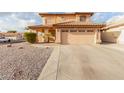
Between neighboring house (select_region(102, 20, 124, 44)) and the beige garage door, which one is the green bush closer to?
the beige garage door

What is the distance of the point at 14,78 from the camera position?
5504mm

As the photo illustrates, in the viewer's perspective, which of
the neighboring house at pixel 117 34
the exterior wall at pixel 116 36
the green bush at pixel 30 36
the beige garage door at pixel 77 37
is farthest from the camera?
the neighboring house at pixel 117 34

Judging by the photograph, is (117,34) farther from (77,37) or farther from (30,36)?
(30,36)

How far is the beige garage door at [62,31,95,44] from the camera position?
2102cm

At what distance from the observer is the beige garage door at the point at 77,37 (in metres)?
21.0

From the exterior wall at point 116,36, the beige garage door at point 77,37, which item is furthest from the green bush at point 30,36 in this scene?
the exterior wall at point 116,36

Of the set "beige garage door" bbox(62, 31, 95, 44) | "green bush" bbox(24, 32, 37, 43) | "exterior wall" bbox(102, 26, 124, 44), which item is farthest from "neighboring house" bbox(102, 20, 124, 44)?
"green bush" bbox(24, 32, 37, 43)

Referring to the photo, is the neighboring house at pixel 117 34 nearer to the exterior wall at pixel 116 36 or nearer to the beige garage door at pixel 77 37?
the exterior wall at pixel 116 36

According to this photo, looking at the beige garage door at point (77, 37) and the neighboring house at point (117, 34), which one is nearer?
the beige garage door at point (77, 37)

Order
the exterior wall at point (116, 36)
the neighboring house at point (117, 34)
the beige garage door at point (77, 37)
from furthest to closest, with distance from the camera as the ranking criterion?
the neighboring house at point (117, 34)
the exterior wall at point (116, 36)
the beige garage door at point (77, 37)

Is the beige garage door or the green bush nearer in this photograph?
the beige garage door

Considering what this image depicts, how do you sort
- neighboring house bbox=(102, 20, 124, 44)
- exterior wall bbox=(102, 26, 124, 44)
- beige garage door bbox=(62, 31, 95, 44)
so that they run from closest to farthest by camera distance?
beige garage door bbox=(62, 31, 95, 44) < exterior wall bbox=(102, 26, 124, 44) < neighboring house bbox=(102, 20, 124, 44)

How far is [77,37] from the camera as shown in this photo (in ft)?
69.3
